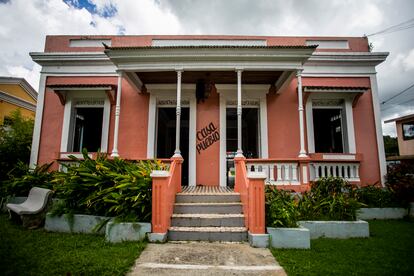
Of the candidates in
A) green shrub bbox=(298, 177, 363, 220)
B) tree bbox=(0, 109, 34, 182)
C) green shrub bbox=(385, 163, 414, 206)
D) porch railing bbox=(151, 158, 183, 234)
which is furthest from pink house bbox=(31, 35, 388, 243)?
porch railing bbox=(151, 158, 183, 234)

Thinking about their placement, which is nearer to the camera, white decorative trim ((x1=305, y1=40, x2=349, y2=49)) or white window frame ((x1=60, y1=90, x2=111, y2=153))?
white window frame ((x1=60, y1=90, x2=111, y2=153))

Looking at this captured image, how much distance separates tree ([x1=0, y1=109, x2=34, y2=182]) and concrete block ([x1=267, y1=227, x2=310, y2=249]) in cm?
740

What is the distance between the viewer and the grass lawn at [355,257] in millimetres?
2760

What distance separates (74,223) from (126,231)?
1.25 m

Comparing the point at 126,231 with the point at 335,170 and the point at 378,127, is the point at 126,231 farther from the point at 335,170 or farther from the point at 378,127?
the point at 378,127

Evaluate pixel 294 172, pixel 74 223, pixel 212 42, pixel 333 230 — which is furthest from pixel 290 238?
pixel 212 42

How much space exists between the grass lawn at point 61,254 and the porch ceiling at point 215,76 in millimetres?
4587

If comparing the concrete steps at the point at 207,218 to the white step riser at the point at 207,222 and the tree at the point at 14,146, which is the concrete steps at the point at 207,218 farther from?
the tree at the point at 14,146

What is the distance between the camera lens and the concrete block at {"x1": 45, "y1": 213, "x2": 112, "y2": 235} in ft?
13.5

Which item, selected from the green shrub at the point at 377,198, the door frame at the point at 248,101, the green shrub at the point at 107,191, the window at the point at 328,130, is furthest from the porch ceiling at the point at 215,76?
the green shrub at the point at 377,198

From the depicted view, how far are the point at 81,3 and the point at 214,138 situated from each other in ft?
18.7

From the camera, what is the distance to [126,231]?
146 inches

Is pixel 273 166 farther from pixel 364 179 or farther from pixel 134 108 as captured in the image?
pixel 134 108

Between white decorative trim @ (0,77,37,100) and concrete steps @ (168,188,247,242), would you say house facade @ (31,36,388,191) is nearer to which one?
concrete steps @ (168,188,247,242)
